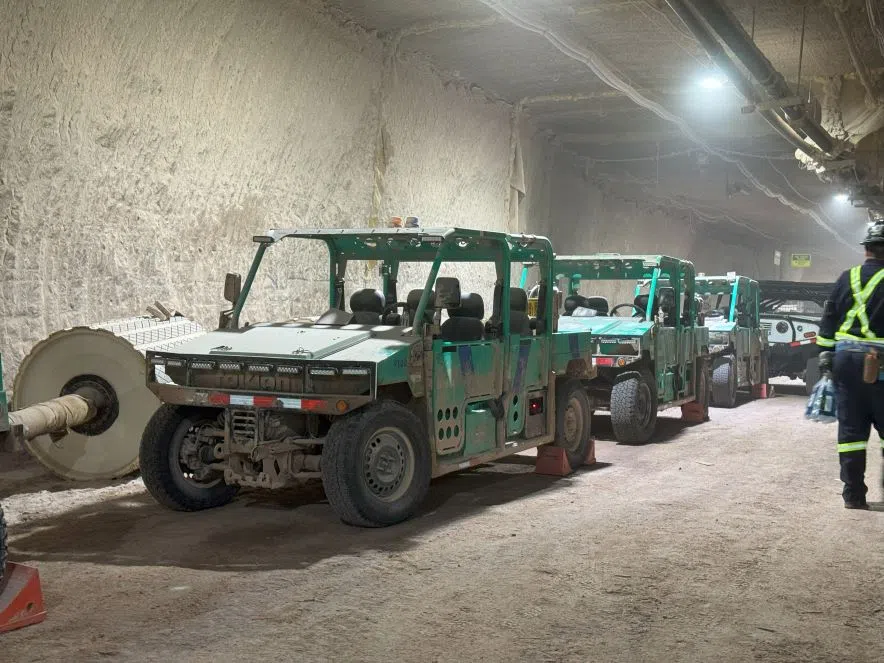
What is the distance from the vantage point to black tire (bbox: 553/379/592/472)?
8305 millimetres

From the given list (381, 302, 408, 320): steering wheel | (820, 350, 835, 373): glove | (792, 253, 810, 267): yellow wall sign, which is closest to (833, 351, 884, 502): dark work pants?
(820, 350, 835, 373): glove

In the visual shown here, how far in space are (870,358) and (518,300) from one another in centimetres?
265

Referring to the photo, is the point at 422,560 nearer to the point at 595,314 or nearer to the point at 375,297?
the point at 375,297

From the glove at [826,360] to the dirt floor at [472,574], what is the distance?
1.00 metres

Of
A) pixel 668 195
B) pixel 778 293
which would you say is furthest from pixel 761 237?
pixel 778 293

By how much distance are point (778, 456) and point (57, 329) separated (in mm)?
6690

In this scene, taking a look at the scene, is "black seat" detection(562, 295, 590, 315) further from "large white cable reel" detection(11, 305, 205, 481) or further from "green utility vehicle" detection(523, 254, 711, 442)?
"large white cable reel" detection(11, 305, 205, 481)

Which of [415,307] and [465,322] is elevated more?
[415,307]

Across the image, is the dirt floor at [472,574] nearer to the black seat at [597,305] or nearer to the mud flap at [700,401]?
the black seat at [597,305]

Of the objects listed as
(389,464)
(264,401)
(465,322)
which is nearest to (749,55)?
(465,322)

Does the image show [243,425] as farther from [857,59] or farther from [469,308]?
[857,59]

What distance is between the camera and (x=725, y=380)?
14.4m

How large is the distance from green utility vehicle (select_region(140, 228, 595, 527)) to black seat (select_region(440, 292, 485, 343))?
0.01 metres

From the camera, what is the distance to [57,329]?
822 centimetres
